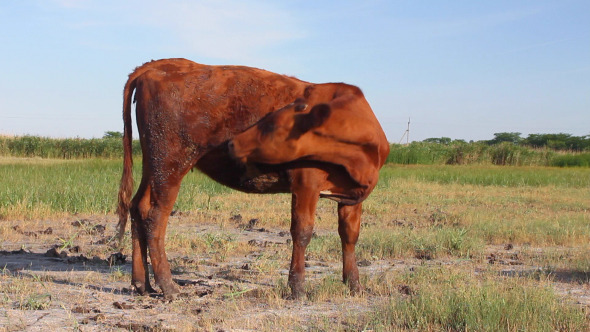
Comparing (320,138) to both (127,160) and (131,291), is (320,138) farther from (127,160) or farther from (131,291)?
(131,291)

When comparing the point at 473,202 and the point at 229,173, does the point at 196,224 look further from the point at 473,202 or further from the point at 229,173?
the point at 473,202

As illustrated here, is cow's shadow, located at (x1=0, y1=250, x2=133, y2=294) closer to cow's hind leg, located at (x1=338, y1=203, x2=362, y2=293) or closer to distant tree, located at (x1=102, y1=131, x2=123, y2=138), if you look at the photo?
cow's hind leg, located at (x1=338, y1=203, x2=362, y2=293)

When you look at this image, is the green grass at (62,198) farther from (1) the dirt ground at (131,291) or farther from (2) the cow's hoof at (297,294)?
(2) the cow's hoof at (297,294)

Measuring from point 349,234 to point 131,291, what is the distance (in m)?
2.06

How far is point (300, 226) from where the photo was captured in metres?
5.39

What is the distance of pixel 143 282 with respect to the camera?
562 centimetres

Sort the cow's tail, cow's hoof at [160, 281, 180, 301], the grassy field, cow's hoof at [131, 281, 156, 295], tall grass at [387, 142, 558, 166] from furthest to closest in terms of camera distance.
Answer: tall grass at [387, 142, 558, 166]
the cow's tail
cow's hoof at [131, 281, 156, 295]
cow's hoof at [160, 281, 180, 301]
the grassy field

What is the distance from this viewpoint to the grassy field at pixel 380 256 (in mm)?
4586

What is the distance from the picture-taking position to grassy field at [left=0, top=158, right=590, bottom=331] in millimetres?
4586

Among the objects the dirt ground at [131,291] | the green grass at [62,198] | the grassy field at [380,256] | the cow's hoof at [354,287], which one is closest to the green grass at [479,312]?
the grassy field at [380,256]

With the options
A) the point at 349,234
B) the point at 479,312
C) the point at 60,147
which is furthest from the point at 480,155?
the point at 479,312

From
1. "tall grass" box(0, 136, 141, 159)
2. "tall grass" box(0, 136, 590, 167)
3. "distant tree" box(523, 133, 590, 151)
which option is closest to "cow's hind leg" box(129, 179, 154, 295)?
"tall grass" box(0, 136, 590, 167)

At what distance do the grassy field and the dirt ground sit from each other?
0.03 metres

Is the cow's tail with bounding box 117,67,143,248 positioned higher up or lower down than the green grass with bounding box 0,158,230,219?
higher up
